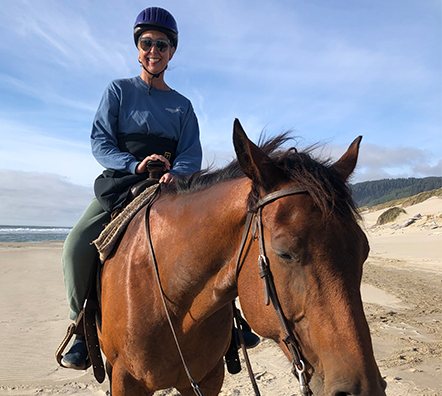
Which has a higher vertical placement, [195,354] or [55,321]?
[195,354]

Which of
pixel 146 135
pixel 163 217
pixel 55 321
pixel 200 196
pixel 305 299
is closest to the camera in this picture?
pixel 305 299

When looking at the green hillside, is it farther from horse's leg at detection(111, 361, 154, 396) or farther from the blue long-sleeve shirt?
horse's leg at detection(111, 361, 154, 396)

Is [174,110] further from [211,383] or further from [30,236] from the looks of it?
[30,236]

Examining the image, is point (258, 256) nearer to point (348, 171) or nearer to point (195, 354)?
point (348, 171)

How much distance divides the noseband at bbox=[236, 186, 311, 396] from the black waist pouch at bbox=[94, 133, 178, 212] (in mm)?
1323

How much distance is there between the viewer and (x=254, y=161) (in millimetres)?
1500

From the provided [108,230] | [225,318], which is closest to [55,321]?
[108,230]

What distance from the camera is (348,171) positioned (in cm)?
175

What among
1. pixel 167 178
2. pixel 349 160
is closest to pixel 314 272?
pixel 349 160

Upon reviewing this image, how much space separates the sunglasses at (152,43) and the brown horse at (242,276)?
1429 mm

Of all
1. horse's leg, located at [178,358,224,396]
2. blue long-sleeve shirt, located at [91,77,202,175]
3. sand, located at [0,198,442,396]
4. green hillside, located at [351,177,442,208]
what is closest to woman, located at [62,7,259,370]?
blue long-sleeve shirt, located at [91,77,202,175]

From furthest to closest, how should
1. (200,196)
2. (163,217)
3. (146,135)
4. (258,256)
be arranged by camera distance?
1. (146,135)
2. (163,217)
3. (200,196)
4. (258,256)

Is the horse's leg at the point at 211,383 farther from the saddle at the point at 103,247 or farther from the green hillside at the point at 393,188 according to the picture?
the green hillside at the point at 393,188

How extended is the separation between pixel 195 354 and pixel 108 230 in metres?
1.05
